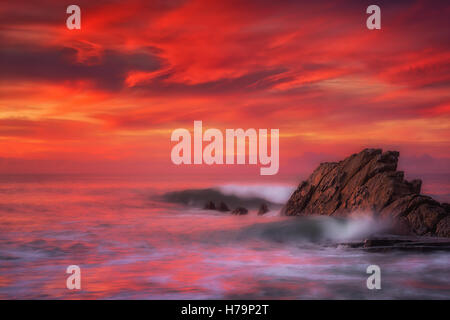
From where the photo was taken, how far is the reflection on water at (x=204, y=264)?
10.6m

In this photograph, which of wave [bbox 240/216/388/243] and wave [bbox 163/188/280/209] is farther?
wave [bbox 163/188/280/209]

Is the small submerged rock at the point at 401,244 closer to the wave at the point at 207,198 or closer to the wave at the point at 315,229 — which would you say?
the wave at the point at 315,229

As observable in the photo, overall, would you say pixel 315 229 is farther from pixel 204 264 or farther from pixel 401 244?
pixel 204 264

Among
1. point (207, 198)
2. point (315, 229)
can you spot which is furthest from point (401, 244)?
point (207, 198)

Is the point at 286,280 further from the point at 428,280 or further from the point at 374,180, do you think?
the point at 374,180

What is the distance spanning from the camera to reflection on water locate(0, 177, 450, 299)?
1062 centimetres

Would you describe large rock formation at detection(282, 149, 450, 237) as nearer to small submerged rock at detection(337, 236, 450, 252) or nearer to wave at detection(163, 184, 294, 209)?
small submerged rock at detection(337, 236, 450, 252)

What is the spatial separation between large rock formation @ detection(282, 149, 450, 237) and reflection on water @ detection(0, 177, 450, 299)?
1.33 meters

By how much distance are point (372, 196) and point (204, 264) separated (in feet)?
22.2

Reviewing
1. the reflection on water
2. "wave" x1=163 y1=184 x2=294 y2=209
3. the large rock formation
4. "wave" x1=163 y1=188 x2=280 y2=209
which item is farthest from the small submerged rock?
"wave" x1=163 y1=188 x2=280 y2=209

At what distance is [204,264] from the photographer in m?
13.5

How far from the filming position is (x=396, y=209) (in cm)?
1552
